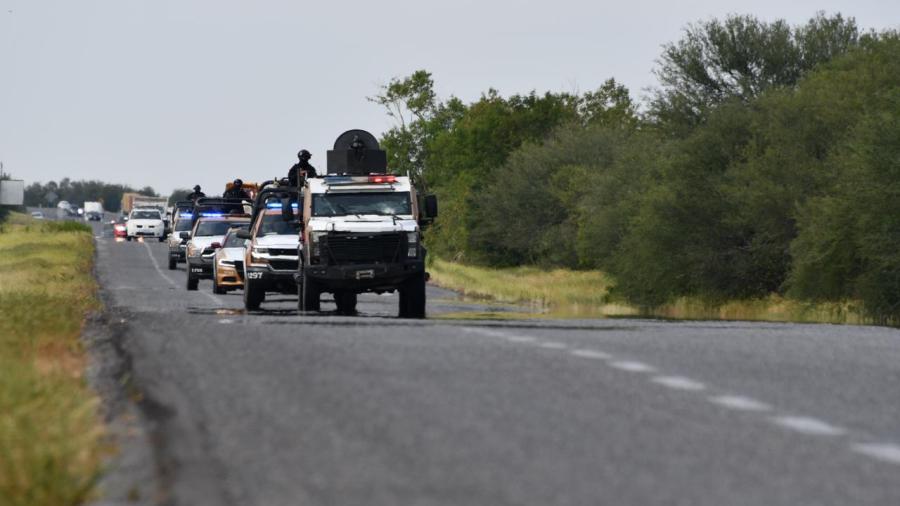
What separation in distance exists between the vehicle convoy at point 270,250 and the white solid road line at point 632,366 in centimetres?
1680

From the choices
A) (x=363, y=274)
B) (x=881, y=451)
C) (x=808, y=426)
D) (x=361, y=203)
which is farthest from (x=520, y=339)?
(x=361, y=203)

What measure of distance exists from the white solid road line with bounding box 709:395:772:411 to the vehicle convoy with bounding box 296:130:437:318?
16147 millimetres

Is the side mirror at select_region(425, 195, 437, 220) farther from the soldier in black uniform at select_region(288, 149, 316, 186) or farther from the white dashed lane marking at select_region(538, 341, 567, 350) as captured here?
the white dashed lane marking at select_region(538, 341, 567, 350)

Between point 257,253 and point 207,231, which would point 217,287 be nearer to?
point 207,231

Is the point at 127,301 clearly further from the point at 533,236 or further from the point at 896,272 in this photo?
the point at 533,236

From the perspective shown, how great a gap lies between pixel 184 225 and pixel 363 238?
33560 mm

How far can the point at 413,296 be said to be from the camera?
93.0 ft

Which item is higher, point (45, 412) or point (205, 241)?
point (205, 241)

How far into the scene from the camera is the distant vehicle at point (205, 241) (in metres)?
44.6

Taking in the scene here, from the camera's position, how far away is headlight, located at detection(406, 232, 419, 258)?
27.9 meters

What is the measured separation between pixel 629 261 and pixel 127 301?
98.0 ft

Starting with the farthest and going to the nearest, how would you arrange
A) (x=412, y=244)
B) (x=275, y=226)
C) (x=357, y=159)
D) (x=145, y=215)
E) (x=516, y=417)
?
1. (x=145, y=215)
2. (x=275, y=226)
3. (x=357, y=159)
4. (x=412, y=244)
5. (x=516, y=417)

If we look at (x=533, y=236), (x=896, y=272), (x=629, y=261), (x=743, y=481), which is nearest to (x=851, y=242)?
(x=896, y=272)

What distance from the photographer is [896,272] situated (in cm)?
4566
